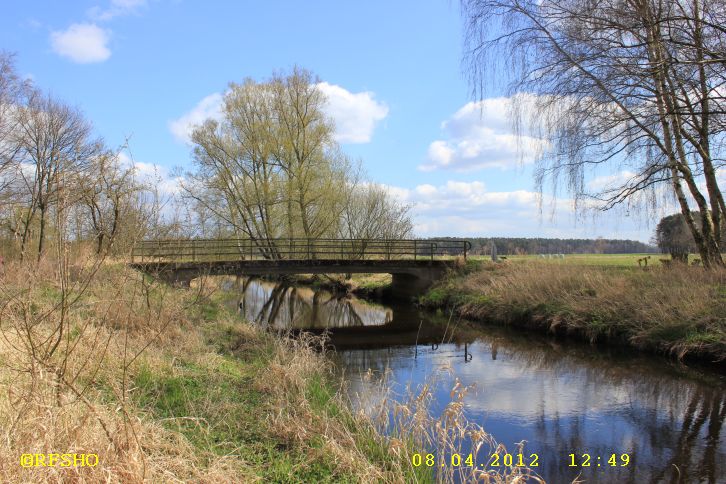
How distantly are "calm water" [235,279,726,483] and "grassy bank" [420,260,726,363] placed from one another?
65 cm

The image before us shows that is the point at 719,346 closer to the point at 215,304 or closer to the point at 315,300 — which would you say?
the point at 215,304

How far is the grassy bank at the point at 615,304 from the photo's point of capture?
10719 millimetres

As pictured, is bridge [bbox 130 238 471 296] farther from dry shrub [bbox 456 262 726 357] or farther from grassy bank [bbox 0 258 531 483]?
grassy bank [bbox 0 258 531 483]

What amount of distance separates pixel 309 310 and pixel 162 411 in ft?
56.9

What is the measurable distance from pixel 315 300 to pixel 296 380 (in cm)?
2005

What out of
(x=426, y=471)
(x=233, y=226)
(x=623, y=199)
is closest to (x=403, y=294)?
(x=233, y=226)

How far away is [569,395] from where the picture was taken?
8547 millimetres

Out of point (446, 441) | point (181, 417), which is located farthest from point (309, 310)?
point (446, 441)

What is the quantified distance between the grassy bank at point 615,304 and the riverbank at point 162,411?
7899 mm

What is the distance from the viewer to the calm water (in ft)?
19.3

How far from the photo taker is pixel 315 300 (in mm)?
26969

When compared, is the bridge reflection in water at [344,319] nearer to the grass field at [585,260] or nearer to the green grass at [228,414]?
the green grass at [228,414]

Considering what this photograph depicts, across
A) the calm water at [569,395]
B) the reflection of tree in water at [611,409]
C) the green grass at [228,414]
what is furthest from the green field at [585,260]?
the green grass at [228,414]

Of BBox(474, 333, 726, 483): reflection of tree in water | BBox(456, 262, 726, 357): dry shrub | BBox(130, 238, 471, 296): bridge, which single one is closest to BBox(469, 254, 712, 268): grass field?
BBox(456, 262, 726, 357): dry shrub
